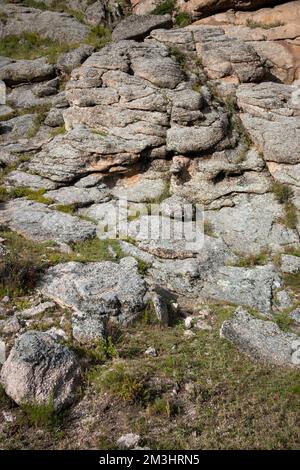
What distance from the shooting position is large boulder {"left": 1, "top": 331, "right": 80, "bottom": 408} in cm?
602

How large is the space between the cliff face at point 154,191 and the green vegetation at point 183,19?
0.33 metres

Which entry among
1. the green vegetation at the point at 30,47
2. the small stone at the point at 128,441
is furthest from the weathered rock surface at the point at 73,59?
the small stone at the point at 128,441

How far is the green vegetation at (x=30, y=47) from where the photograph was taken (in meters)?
22.0

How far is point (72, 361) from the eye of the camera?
6.59 metres

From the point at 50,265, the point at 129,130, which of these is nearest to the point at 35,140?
the point at 129,130

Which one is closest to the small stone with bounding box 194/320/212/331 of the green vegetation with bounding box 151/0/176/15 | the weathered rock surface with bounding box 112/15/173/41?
the weathered rock surface with bounding box 112/15/173/41

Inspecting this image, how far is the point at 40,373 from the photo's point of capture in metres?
6.19

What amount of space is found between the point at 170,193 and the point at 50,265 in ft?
18.3

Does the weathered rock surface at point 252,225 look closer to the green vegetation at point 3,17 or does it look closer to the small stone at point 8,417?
the small stone at point 8,417

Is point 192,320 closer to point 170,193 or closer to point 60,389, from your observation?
point 60,389

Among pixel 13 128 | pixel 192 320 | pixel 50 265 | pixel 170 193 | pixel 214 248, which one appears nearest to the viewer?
pixel 192 320

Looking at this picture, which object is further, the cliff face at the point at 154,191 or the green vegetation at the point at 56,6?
the green vegetation at the point at 56,6

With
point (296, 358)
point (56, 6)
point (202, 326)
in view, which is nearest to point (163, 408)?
point (202, 326)

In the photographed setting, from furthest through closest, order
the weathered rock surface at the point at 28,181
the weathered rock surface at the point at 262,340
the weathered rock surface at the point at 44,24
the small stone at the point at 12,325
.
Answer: the weathered rock surface at the point at 44,24 → the weathered rock surface at the point at 28,181 → the small stone at the point at 12,325 → the weathered rock surface at the point at 262,340
